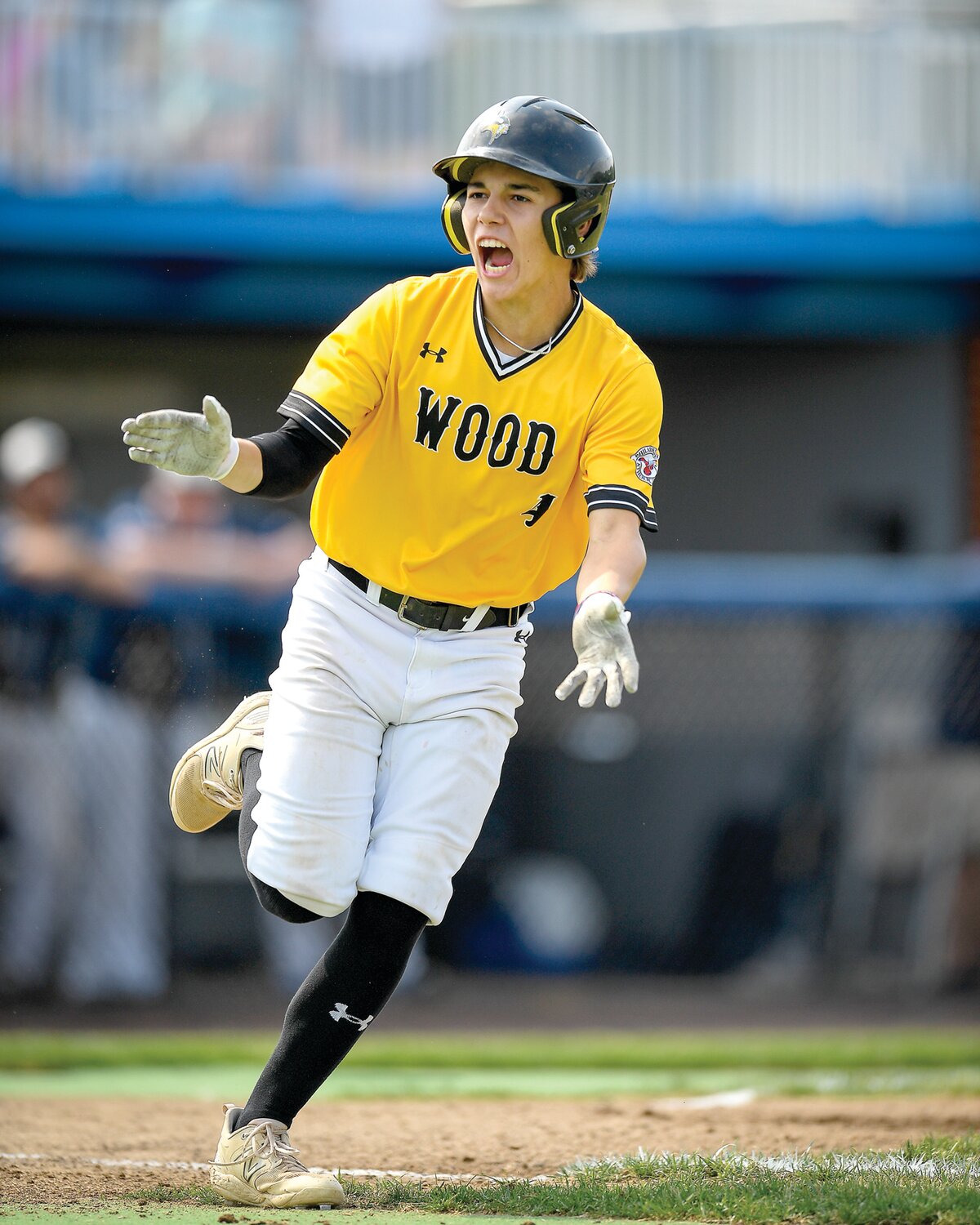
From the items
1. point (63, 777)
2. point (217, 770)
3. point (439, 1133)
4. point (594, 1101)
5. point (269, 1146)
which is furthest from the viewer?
point (63, 777)

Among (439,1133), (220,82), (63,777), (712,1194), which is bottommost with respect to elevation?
(439,1133)

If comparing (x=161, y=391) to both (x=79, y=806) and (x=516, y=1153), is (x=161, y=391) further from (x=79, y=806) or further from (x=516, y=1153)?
(x=516, y=1153)

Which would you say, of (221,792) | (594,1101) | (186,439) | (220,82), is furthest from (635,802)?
(186,439)

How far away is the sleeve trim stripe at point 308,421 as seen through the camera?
11.7ft

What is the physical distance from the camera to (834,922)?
8.95 m

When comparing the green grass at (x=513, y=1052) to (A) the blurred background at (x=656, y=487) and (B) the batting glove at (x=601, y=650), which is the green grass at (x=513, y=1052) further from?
(B) the batting glove at (x=601, y=650)

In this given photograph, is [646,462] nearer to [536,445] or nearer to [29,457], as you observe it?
[536,445]

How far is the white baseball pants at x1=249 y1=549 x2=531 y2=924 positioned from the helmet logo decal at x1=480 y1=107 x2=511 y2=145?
1018 millimetres

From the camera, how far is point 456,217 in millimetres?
3705

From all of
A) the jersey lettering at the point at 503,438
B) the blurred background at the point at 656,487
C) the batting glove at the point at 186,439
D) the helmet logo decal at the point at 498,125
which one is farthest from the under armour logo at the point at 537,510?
the blurred background at the point at 656,487

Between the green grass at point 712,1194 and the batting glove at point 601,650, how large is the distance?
107cm

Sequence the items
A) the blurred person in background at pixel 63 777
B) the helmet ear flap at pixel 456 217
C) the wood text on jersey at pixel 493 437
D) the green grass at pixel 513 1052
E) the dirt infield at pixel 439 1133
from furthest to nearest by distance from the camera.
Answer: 1. the blurred person in background at pixel 63 777
2. the green grass at pixel 513 1052
3. the dirt infield at pixel 439 1133
4. the helmet ear flap at pixel 456 217
5. the wood text on jersey at pixel 493 437

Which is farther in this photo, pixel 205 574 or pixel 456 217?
pixel 205 574

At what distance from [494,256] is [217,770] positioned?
134 centimetres
